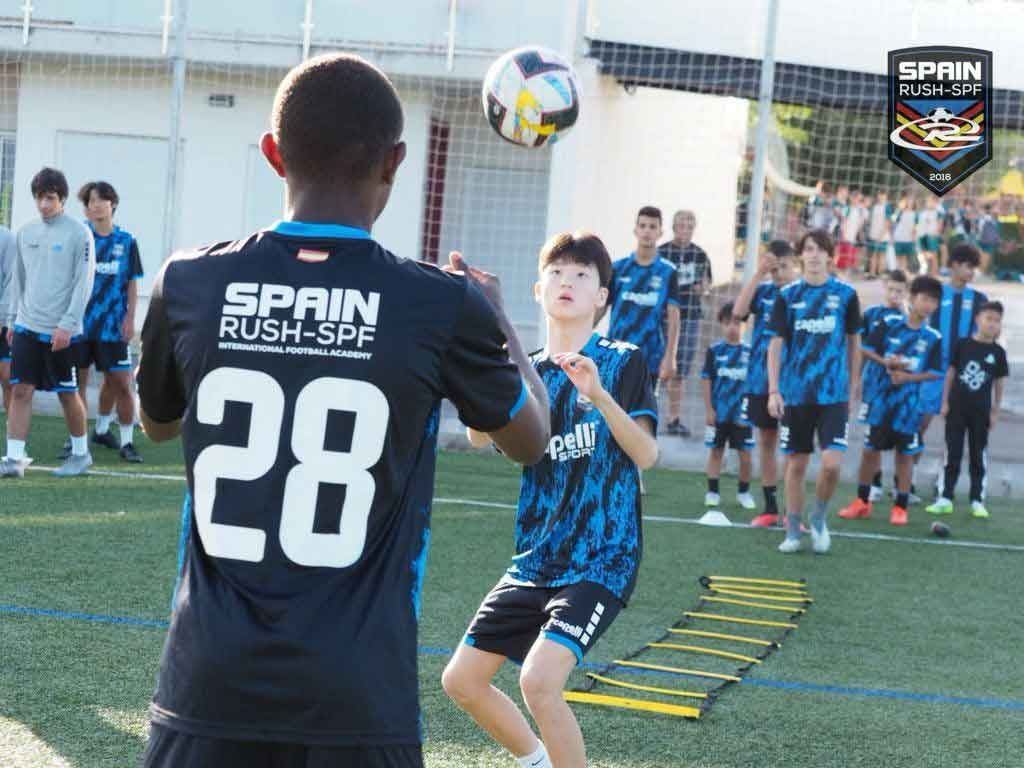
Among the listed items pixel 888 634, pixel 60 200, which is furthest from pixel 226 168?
pixel 888 634

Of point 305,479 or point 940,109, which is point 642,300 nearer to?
point 940,109

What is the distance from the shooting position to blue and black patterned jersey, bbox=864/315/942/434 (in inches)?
400

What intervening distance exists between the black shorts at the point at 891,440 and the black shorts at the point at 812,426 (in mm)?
1624

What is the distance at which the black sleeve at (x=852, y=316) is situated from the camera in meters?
8.59

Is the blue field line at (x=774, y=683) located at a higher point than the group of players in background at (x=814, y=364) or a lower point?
lower

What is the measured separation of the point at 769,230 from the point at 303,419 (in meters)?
16.6

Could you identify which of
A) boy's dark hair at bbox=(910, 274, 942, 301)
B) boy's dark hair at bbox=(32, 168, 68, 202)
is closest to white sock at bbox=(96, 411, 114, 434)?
boy's dark hair at bbox=(32, 168, 68, 202)

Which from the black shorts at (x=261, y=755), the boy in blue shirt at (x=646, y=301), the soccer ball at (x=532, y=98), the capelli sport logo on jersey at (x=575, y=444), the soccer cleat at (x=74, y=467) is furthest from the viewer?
the boy in blue shirt at (x=646, y=301)

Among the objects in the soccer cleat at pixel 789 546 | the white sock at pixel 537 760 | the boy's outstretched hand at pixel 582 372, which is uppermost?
the boy's outstretched hand at pixel 582 372

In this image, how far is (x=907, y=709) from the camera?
17.0 ft

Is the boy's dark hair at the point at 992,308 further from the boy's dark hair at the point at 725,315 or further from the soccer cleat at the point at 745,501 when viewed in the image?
the soccer cleat at the point at 745,501

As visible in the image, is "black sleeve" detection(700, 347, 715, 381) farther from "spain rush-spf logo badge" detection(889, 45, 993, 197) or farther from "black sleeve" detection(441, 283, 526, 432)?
"black sleeve" detection(441, 283, 526, 432)

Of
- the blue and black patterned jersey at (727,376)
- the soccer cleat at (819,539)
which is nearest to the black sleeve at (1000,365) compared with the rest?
the blue and black patterned jersey at (727,376)

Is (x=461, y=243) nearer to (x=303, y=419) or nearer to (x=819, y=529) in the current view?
(x=819, y=529)
